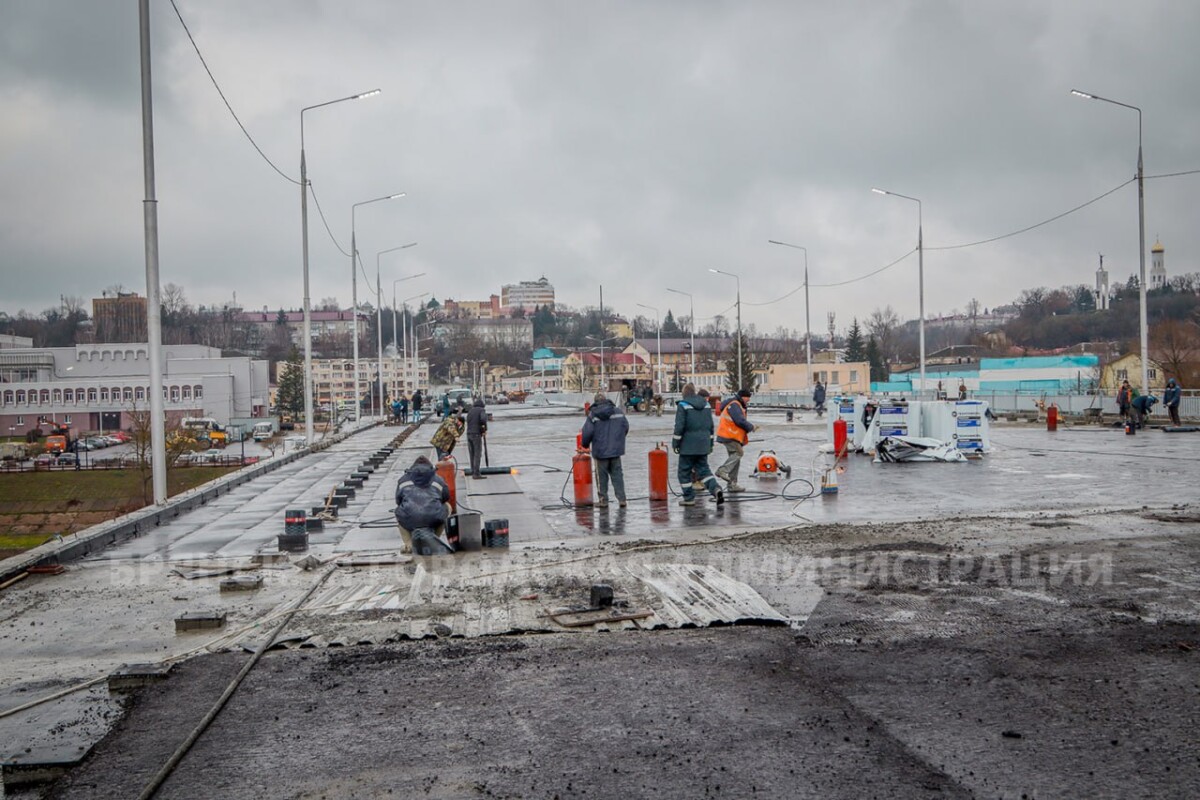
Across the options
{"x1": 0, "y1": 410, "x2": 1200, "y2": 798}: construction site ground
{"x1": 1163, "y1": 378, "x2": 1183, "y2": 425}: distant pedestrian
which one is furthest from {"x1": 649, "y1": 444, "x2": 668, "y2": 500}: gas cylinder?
{"x1": 1163, "y1": 378, "x2": 1183, "y2": 425}: distant pedestrian

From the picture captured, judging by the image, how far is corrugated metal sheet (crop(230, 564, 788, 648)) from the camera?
755 cm

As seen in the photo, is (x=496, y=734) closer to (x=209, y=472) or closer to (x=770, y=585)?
(x=770, y=585)

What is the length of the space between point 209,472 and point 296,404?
2583 inches

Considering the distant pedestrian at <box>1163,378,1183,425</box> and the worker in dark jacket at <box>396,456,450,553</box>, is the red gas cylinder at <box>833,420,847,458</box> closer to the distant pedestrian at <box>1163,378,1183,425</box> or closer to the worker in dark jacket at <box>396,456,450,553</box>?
the worker in dark jacket at <box>396,456,450,553</box>

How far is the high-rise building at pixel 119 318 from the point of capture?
91.8 m

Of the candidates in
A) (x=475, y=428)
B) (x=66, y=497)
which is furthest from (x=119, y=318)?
(x=475, y=428)

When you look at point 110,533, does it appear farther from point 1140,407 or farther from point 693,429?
point 1140,407

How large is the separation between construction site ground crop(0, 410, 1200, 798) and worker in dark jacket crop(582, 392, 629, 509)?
94.1 inches

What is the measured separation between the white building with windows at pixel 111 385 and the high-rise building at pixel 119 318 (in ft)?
13.9

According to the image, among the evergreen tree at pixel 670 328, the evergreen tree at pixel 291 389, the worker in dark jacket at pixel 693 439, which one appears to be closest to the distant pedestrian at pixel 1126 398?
the worker in dark jacket at pixel 693 439

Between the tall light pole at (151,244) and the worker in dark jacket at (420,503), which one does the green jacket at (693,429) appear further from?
the tall light pole at (151,244)

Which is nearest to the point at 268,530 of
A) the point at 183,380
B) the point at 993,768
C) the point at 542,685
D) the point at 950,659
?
the point at 542,685

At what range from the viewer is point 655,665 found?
256 inches

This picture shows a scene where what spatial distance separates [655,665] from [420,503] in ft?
18.0
